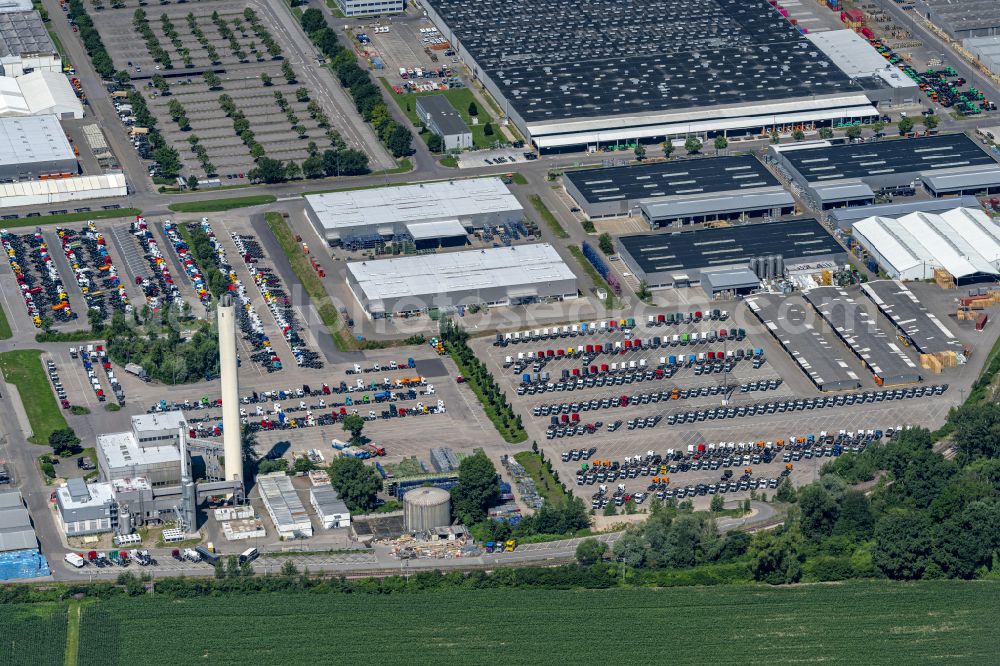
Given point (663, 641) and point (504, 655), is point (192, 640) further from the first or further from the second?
point (663, 641)

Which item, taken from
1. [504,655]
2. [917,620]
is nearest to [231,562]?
[504,655]

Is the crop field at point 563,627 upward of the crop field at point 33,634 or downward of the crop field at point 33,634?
upward

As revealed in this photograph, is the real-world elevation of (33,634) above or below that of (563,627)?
below

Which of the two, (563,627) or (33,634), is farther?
(563,627)

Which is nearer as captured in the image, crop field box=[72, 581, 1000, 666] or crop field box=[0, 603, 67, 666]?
crop field box=[0, 603, 67, 666]
